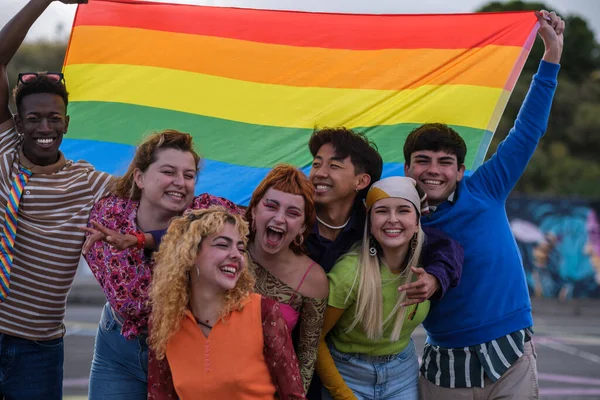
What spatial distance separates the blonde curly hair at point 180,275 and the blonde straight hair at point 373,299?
1.92 feet

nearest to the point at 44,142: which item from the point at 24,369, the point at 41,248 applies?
the point at 41,248

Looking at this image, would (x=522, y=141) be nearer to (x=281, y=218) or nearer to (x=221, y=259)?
(x=281, y=218)

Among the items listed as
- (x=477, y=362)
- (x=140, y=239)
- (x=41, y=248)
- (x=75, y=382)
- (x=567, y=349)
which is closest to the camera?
(x=140, y=239)

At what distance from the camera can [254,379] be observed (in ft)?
11.7

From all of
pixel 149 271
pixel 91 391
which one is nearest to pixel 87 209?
pixel 149 271

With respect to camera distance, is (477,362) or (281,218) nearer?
(281,218)

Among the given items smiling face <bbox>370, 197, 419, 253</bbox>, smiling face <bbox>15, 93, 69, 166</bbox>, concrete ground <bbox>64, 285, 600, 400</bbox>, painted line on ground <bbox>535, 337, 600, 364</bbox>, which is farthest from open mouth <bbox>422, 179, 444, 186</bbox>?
painted line on ground <bbox>535, 337, 600, 364</bbox>

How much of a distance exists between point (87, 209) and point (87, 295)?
15.8m

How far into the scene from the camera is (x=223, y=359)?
11.6ft

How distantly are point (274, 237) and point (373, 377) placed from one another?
871 millimetres

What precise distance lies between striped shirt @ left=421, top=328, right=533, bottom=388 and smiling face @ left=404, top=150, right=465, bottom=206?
79 centimetres

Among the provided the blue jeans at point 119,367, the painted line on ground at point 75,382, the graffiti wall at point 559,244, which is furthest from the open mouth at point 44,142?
the graffiti wall at point 559,244

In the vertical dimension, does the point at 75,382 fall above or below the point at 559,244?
below

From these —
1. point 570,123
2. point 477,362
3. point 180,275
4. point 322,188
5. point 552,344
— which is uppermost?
point 570,123
